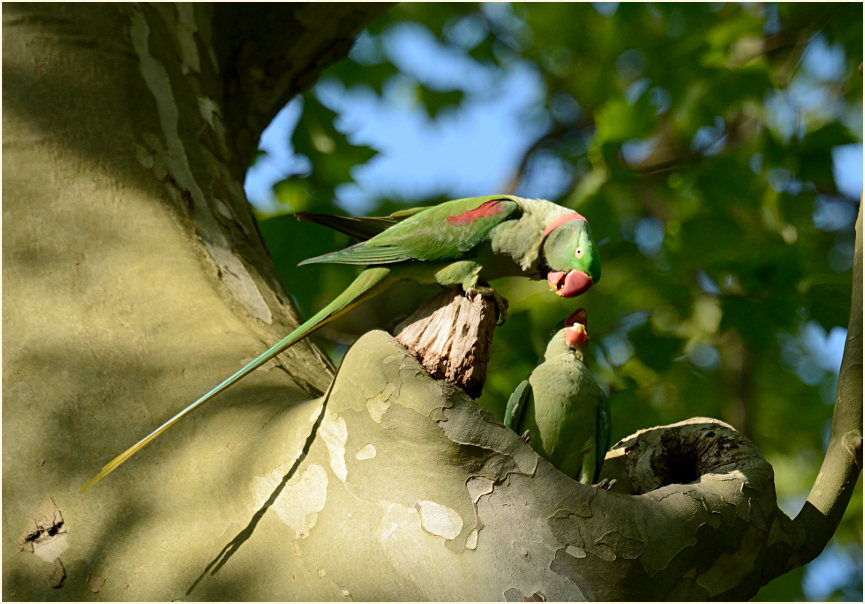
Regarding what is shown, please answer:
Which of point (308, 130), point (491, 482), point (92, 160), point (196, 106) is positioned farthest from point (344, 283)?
point (491, 482)

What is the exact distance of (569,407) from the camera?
7.15 feet

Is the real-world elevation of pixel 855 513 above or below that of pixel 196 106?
below

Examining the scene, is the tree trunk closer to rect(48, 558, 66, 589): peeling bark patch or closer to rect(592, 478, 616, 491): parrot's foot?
rect(48, 558, 66, 589): peeling bark patch

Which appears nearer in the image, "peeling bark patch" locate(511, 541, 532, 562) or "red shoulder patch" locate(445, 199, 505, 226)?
"peeling bark patch" locate(511, 541, 532, 562)

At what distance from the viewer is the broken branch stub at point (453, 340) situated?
1.94 metres

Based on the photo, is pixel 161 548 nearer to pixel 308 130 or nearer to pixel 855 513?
pixel 308 130

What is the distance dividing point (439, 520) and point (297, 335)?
2.40 ft

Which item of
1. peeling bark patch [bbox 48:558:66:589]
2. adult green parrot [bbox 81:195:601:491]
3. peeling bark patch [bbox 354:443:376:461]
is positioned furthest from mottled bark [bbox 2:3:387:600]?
adult green parrot [bbox 81:195:601:491]

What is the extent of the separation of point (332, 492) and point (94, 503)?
614mm

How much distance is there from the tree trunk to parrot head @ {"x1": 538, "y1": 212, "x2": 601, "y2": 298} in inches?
21.0

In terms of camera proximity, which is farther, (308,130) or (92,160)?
(308,130)

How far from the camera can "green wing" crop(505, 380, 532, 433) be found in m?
2.24

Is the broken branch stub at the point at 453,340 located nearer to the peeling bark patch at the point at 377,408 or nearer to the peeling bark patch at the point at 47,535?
the peeling bark patch at the point at 377,408

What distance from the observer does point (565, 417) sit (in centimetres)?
217
